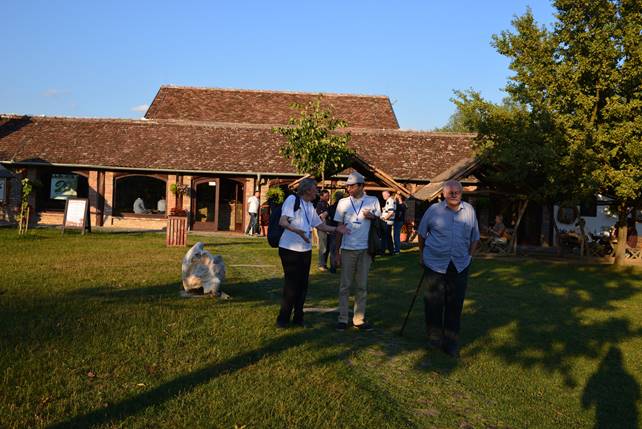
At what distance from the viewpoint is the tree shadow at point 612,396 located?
16.4 ft

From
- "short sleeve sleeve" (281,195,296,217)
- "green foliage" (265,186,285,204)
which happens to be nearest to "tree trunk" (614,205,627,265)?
"green foliage" (265,186,285,204)

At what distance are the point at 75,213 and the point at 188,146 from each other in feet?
28.3

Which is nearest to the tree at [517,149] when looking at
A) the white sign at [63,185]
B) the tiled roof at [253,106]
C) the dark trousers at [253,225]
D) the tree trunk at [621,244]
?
the tree trunk at [621,244]

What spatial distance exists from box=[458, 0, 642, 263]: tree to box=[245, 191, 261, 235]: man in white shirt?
1132cm

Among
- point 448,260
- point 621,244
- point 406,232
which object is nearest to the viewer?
point 448,260

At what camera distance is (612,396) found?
5.66 m

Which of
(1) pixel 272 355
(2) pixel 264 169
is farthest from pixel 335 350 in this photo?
(2) pixel 264 169

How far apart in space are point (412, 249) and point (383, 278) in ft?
26.0

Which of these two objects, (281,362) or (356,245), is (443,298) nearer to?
(356,245)

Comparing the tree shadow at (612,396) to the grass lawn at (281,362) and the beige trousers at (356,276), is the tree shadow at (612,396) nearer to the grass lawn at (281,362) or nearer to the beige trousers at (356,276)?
the grass lawn at (281,362)

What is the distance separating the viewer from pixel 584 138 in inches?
666

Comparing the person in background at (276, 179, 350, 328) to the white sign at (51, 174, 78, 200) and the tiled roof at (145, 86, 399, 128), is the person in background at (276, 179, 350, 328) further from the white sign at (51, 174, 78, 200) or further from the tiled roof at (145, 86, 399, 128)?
the tiled roof at (145, 86, 399, 128)

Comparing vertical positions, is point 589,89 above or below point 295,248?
above

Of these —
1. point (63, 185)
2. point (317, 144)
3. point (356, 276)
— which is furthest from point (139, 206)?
point (356, 276)
